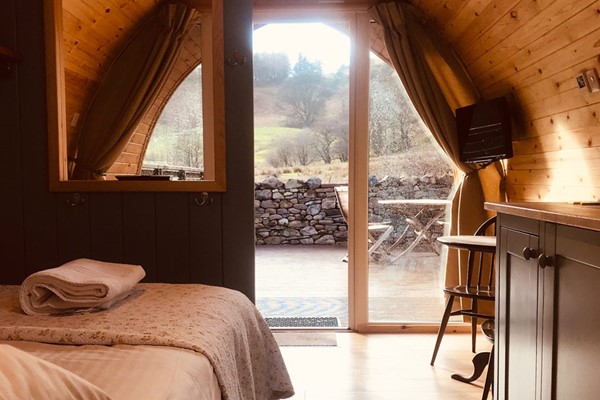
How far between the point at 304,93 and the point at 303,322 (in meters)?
2.21

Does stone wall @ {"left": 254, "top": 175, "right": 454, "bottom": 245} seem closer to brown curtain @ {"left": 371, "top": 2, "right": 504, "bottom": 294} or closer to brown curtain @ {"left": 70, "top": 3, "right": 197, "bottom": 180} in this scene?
brown curtain @ {"left": 371, "top": 2, "right": 504, "bottom": 294}

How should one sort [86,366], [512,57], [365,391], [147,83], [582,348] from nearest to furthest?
1. [86,366]
2. [582,348]
3. [365,391]
4. [512,57]
5. [147,83]

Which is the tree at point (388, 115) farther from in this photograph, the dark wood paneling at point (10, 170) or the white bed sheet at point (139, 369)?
the white bed sheet at point (139, 369)

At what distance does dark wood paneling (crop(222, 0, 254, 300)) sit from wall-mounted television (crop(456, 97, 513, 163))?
1.66m

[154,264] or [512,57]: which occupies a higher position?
[512,57]

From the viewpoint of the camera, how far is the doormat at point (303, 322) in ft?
12.1

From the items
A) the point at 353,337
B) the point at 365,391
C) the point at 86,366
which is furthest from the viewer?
the point at 353,337

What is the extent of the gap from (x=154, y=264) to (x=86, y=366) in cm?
115

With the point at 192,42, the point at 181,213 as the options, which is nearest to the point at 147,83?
the point at 192,42

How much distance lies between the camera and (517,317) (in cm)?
168

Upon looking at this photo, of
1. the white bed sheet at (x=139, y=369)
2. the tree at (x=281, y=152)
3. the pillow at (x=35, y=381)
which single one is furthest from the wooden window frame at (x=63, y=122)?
the tree at (x=281, y=152)

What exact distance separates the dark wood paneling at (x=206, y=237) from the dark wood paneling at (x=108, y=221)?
1.04ft

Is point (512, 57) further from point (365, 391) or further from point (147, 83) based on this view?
point (147, 83)

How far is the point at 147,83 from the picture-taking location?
320 centimetres
